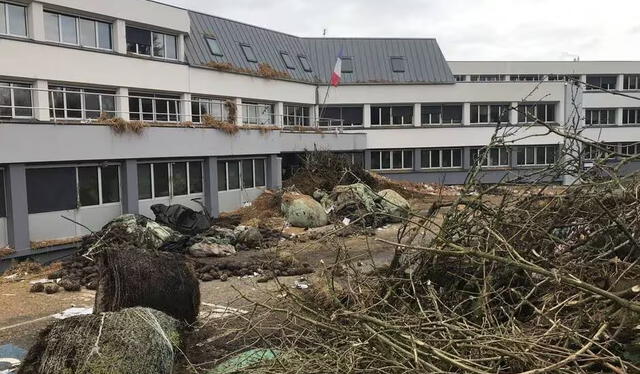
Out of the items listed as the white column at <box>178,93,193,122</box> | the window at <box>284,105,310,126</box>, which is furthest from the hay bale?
the window at <box>284,105,310,126</box>

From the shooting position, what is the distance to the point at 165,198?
2034 centimetres

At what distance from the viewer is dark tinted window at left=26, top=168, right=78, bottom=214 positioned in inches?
623

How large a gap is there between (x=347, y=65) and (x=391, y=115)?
433cm

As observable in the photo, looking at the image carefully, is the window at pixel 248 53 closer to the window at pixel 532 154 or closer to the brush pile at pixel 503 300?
the window at pixel 532 154

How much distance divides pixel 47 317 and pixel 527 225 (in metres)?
8.00

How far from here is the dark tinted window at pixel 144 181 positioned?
63.5 ft

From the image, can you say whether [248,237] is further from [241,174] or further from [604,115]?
[604,115]

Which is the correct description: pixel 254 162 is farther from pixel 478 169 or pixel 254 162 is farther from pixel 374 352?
pixel 374 352

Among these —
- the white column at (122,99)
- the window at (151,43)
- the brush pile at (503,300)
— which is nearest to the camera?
the brush pile at (503,300)

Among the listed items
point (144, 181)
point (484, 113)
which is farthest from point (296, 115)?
point (144, 181)

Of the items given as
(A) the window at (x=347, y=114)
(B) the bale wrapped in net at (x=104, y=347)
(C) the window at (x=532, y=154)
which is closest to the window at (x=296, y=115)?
(A) the window at (x=347, y=114)

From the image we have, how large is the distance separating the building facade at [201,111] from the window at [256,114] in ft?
0.43

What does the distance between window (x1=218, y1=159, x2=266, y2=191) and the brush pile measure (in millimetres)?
16732

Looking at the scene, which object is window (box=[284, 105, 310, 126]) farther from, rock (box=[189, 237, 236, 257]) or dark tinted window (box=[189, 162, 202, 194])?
rock (box=[189, 237, 236, 257])
